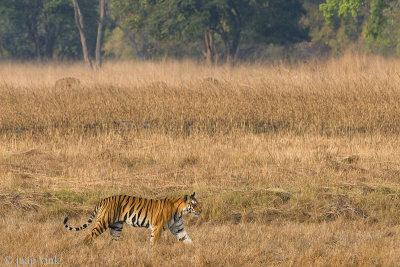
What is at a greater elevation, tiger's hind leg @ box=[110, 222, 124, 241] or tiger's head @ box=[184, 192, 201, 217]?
tiger's head @ box=[184, 192, 201, 217]

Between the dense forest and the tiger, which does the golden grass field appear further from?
the dense forest

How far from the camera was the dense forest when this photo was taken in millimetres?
33688

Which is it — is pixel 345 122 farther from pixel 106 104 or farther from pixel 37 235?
pixel 37 235

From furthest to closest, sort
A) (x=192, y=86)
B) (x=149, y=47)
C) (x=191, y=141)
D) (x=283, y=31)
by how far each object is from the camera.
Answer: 1. (x=149, y=47)
2. (x=283, y=31)
3. (x=192, y=86)
4. (x=191, y=141)

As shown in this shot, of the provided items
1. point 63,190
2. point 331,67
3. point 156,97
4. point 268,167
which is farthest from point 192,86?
point 63,190

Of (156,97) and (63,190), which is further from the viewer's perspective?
(156,97)

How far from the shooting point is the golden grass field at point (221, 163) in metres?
5.85

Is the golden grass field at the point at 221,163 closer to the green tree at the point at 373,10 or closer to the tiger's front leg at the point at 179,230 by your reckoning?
the tiger's front leg at the point at 179,230

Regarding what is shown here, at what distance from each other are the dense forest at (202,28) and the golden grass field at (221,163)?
40.1 feet

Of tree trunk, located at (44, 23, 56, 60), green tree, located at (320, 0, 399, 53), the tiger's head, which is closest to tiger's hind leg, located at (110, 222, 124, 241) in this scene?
the tiger's head

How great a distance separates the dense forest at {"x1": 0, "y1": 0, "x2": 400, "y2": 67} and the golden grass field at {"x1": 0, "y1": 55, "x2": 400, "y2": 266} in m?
12.2

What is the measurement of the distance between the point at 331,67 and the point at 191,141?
6.70 metres

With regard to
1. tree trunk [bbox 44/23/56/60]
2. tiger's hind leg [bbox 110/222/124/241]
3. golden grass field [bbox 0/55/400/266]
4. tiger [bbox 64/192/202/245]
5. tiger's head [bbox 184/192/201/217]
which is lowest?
tree trunk [bbox 44/23/56/60]

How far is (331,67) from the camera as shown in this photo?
17.0 metres
